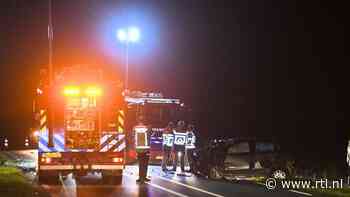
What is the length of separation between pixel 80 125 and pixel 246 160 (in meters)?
4.51

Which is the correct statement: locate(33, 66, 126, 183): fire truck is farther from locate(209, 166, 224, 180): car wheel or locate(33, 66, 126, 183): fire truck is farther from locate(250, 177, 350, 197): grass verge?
locate(250, 177, 350, 197): grass verge

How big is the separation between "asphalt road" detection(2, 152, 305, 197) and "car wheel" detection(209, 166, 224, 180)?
0.94 feet

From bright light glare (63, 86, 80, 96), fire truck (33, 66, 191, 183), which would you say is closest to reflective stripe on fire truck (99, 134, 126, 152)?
fire truck (33, 66, 191, 183)

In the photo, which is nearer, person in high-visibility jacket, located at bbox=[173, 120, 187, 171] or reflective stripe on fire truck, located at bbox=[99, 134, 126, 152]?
reflective stripe on fire truck, located at bbox=[99, 134, 126, 152]

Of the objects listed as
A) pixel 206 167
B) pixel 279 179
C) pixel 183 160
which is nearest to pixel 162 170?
pixel 183 160

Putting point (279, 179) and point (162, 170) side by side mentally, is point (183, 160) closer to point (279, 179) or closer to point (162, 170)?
point (162, 170)

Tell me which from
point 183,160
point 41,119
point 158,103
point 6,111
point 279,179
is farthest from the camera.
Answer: point 6,111

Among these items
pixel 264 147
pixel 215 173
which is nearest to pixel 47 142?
pixel 215 173

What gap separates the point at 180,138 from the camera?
67.4ft

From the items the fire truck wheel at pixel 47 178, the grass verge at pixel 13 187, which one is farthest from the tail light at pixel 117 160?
the grass verge at pixel 13 187

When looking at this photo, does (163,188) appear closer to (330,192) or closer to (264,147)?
(264,147)

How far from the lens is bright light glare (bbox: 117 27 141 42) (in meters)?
31.2

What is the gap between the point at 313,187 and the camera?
53.1ft

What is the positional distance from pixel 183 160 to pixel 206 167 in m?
1.86
